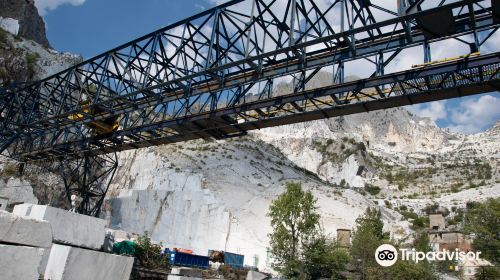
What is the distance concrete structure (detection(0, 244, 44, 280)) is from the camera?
Result: 4391mm

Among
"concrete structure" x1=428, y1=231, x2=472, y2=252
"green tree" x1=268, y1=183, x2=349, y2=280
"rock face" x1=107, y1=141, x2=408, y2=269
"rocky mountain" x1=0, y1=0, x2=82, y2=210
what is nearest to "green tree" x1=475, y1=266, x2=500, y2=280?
"green tree" x1=268, y1=183, x2=349, y2=280

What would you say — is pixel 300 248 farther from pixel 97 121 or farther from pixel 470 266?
pixel 97 121

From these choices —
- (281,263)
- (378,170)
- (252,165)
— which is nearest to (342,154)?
(378,170)

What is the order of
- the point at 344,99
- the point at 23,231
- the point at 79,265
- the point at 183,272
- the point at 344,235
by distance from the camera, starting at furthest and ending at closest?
the point at 344,235
the point at 183,272
the point at 344,99
the point at 79,265
the point at 23,231

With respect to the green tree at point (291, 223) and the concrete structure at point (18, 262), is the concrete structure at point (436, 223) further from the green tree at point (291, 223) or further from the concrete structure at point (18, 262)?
the concrete structure at point (18, 262)

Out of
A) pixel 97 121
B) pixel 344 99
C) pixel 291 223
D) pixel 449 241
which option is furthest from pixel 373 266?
pixel 449 241

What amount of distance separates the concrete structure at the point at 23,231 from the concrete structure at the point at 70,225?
3043mm

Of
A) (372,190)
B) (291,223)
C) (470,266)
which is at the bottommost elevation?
(470,266)

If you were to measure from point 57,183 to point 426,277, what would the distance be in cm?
3672

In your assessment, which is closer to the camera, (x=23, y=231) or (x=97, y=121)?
(x=23, y=231)

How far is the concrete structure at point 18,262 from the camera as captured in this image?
14.4ft

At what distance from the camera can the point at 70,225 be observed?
8359mm

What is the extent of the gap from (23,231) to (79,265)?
1.65 meters

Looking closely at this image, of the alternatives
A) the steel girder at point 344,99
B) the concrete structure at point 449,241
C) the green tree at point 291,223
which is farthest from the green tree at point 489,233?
the steel girder at point 344,99
